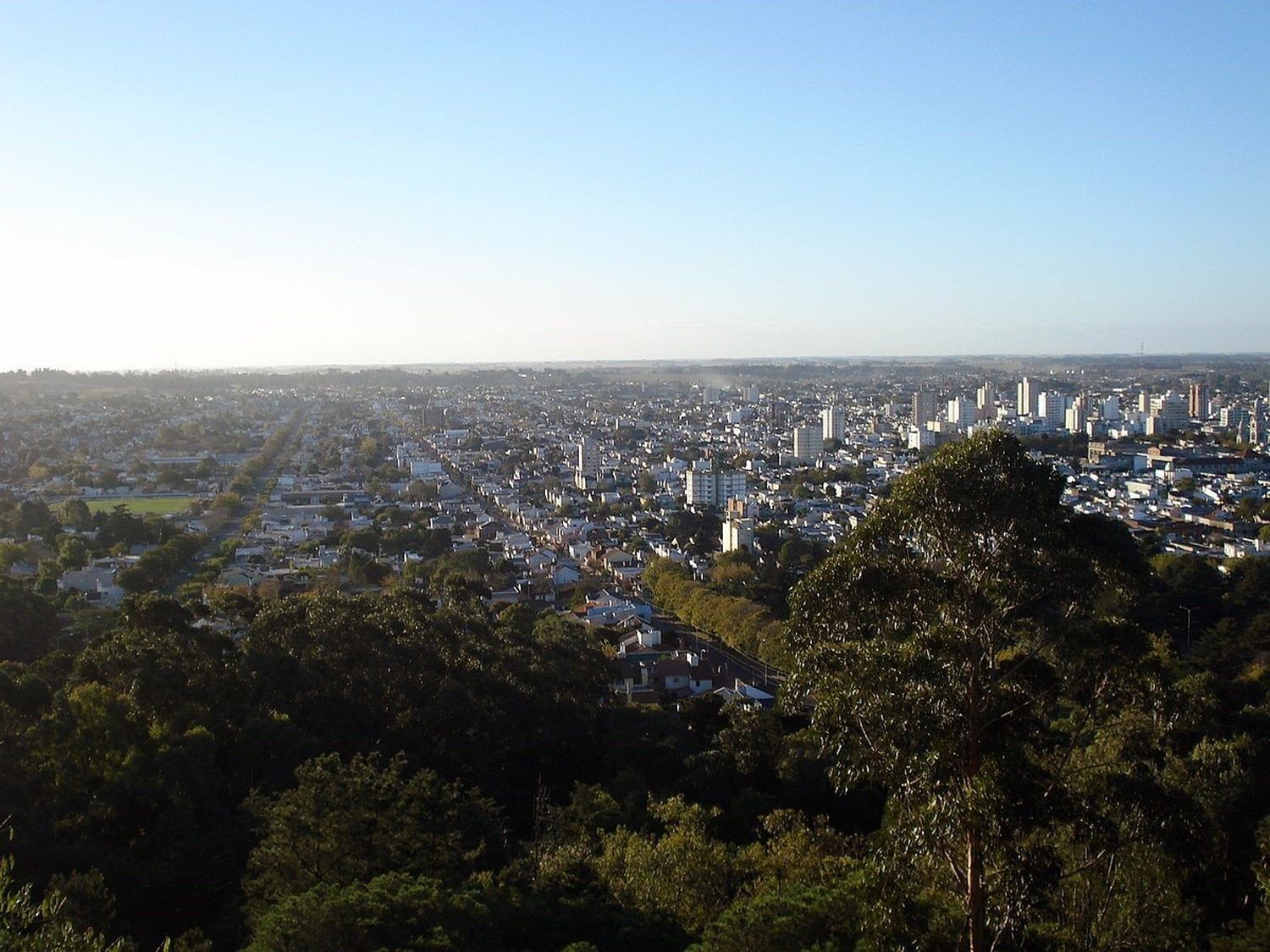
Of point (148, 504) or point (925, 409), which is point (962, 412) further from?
point (148, 504)

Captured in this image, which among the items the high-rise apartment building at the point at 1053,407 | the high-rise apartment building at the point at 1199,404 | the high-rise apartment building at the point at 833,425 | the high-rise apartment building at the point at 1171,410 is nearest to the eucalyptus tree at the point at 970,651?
the high-rise apartment building at the point at 833,425

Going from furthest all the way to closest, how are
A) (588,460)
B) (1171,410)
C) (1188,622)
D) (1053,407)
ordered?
(1053,407) < (1171,410) < (588,460) < (1188,622)

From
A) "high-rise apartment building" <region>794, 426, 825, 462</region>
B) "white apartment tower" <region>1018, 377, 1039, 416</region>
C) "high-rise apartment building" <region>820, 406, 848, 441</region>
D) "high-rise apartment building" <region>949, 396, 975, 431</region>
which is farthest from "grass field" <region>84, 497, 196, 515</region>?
"white apartment tower" <region>1018, 377, 1039, 416</region>

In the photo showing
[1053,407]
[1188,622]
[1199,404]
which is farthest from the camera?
[1053,407]

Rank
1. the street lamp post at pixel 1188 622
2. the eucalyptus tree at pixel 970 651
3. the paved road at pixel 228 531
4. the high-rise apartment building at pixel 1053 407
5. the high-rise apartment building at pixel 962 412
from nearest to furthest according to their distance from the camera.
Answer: the eucalyptus tree at pixel 970 651 < the street lamp post at pixel 1188 622 < the paved road at pixel 228 531 < the high-rise apartment building at pixel 962 412 < the high-rise apartment building at pixel 1053 407

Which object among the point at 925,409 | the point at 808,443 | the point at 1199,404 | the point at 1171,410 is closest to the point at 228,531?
the point at 808,443

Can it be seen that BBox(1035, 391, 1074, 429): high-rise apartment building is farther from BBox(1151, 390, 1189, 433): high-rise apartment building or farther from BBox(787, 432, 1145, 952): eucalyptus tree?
BBox(787, 432, 1145, 952): eucalyptus tree

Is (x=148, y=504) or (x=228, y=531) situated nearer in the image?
(x=228, y=531)

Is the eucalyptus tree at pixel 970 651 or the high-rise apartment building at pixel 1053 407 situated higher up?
the eucalyptus tree at pixel 970 651

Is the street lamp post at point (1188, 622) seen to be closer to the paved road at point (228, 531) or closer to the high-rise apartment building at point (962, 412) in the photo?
the paved road at point (228, 531)
